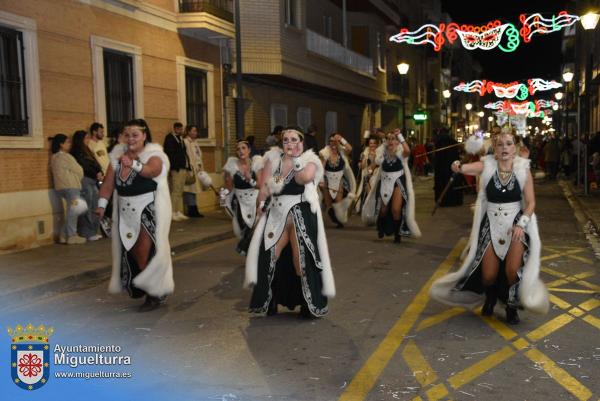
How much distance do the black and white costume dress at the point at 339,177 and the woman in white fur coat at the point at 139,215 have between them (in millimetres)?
6783

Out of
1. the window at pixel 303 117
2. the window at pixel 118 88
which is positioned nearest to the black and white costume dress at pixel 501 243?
the window at pixel 118 88

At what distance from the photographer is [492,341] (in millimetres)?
5777

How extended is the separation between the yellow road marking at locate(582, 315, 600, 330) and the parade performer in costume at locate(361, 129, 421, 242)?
4.90m

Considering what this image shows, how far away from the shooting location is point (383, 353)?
5477mm

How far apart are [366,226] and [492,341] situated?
8.04m

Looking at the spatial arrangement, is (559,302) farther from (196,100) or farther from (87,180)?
(196,100)

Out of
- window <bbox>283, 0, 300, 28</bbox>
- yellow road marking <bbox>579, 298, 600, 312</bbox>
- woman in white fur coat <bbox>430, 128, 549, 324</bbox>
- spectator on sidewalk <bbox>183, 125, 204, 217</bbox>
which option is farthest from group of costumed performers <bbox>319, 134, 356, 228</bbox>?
window <bbox>283, 0, 300, 28</bbox>

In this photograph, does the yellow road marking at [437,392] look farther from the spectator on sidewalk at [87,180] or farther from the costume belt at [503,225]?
the spectator on sidewalk at [87,180]

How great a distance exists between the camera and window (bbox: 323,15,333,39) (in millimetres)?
25742

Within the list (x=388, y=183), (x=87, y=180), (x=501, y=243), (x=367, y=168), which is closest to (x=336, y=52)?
(x=367, y=168)

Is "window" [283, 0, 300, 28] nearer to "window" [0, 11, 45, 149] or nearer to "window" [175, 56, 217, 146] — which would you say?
"window" [175, 56, 217, 146]

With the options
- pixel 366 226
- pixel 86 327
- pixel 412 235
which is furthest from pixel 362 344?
pixel 366 226

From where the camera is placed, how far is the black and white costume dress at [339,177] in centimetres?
1350

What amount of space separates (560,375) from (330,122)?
75.4 feet
